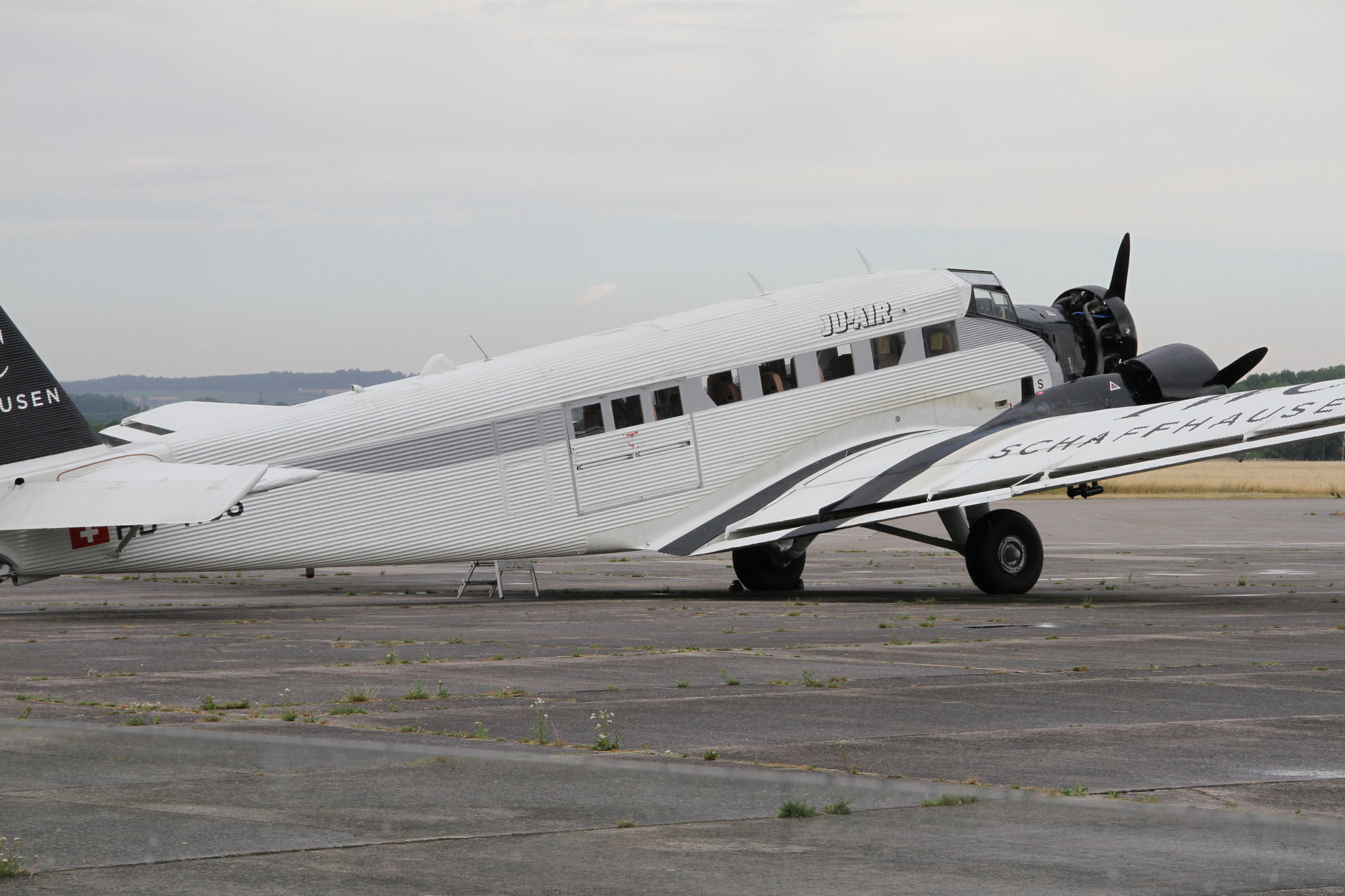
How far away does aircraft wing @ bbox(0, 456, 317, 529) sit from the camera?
64.6ft

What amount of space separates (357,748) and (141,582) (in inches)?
980

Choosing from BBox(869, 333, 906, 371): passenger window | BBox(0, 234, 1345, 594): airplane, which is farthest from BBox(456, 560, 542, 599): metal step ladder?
BBox(869, 333, 906, 371): passenger window

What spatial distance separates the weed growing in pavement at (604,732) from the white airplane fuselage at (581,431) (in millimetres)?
12056

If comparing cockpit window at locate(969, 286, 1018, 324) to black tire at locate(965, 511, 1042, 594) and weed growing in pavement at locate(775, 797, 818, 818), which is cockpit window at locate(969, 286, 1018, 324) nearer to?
black tire at locate(965, 511, 1042, 594)

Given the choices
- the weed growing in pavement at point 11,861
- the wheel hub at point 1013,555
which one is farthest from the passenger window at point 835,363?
the weed growing in pavement at point 11,861

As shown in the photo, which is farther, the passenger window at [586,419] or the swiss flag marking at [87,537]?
the passenger window at [586,419]

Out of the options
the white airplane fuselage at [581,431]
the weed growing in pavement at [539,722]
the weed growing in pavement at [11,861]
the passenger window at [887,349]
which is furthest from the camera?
the passenger window at [887,349]

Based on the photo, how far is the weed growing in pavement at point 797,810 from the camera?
827 centimetres

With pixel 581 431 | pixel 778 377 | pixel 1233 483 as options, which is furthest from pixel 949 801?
pixel 1233 483

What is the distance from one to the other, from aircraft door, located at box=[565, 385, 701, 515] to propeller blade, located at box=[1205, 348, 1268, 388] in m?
10.2

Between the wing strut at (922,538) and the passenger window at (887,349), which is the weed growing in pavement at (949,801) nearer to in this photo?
the wing strut at (922,538)

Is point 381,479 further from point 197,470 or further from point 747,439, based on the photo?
point 747,439

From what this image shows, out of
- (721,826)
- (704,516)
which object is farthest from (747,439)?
(721,826)

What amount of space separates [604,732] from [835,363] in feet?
52.9
